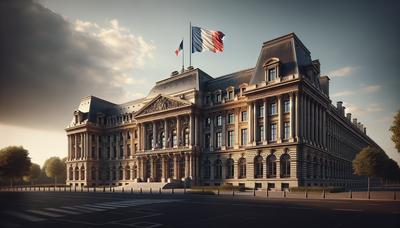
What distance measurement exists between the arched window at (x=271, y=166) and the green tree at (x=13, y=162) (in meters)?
74.0

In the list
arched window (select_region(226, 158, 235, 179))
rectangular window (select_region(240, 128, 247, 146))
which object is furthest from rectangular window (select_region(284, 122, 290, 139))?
arched window (select_region(226, 158, 235, 179))

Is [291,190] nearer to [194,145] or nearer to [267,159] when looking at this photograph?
[267,159]

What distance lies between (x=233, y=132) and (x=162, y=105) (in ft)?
62.7

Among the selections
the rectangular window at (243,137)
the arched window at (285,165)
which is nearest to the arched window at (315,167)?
the arched window at (285,165)

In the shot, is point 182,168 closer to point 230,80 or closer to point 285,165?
point 230,80

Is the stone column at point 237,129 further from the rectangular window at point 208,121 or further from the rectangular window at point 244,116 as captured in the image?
the rectangular window at point 208,121

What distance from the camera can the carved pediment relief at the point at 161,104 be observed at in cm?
6725

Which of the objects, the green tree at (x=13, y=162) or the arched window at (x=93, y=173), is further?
the arched window at (x=93, y=173)

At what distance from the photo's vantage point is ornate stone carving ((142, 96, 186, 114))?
67.9 metres

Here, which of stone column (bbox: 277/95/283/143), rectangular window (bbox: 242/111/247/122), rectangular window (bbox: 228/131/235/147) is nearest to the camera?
stone column (bbox: 277/95/283/143)

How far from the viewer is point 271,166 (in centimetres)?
5234

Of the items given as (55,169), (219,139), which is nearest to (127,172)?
(219,139)

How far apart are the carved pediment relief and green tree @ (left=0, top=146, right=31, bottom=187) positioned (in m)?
41.7

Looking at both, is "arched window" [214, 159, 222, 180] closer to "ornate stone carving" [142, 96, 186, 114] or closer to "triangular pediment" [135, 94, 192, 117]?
"triangular pediment" [135, 94, 192, 117]
